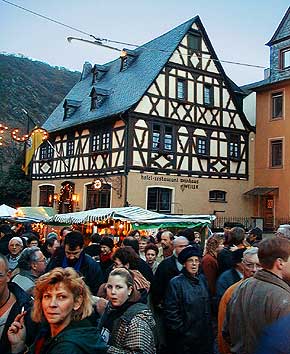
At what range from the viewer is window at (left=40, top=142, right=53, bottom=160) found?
29.5 metres

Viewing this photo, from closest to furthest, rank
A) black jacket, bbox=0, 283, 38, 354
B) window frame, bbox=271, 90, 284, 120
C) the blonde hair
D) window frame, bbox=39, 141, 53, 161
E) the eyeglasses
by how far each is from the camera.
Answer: the blonde hair, black jacket, bbox=0, 283, 38, 354, the eyeglasses, window frame, bbox=271, 90, 284, 120, window frame, bbox=39, 141, 53, 161

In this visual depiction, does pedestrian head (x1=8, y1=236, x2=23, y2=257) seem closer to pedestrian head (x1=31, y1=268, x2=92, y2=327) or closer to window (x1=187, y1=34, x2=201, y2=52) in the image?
pedestrian head (x1=31, y1=268, x2=92, y2=327)

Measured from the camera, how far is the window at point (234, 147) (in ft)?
85.7

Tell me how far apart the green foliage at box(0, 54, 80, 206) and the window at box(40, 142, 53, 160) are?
761cm

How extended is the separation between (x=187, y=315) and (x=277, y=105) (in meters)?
23.3

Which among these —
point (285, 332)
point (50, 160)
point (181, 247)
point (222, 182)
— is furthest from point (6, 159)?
point (285, 332)

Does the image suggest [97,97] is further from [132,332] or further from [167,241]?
[132,332]

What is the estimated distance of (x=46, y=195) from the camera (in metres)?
29.9

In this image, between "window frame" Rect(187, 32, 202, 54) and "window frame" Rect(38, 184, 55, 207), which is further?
"window frame" Rect(38, 184, 55, 207)

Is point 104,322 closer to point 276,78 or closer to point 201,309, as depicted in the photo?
point 201,309

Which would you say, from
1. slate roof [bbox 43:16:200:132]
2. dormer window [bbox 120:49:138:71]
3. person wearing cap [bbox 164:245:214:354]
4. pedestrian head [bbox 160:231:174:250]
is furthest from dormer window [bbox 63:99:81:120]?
person wearing cap [bbox 164:245:214:354]

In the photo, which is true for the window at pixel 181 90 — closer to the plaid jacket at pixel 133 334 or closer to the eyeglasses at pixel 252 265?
the eyeglasses at pixel 252 265

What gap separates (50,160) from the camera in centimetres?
2933

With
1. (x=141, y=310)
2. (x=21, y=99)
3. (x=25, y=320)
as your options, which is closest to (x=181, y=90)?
(x=141, y=310)
